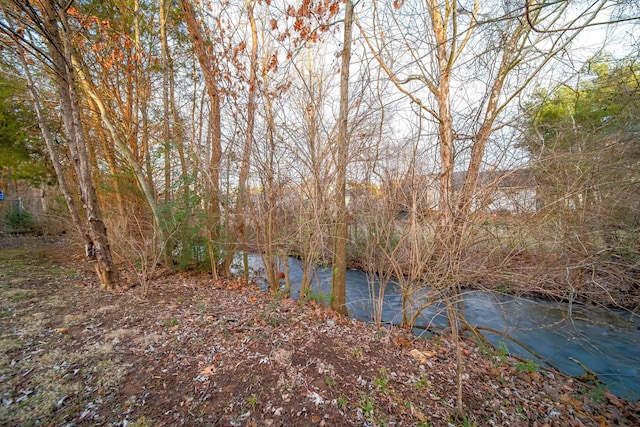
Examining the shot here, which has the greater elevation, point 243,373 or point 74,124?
point 74,124

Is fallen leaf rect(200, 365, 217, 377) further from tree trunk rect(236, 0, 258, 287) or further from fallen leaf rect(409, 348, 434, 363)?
tree trunk rect(236, 0, 258, 287)

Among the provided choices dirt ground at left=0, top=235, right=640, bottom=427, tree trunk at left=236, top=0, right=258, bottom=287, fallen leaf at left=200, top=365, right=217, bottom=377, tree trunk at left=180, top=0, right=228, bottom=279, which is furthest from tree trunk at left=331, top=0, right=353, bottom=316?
tree trunk at left=180, top=0, right=228, bottom=279

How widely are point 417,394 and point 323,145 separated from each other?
3155 millimetres

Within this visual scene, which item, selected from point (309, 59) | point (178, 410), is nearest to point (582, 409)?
point (178, 410)

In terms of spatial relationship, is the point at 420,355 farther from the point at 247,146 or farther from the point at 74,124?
the point at 74,124

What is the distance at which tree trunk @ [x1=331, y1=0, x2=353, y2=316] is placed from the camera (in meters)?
3.67

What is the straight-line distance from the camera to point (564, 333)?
14.4 ft

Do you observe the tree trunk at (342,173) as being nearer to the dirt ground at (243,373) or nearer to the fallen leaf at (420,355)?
the dirt ground at (243,373)

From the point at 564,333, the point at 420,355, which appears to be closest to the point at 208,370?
the point at 420,355

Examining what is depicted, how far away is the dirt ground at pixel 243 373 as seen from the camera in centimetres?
194

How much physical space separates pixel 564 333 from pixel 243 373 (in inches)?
214

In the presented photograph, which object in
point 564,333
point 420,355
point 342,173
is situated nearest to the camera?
point 420,355

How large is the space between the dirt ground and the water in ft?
2.38

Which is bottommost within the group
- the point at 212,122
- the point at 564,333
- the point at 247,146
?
the point at 564,333
